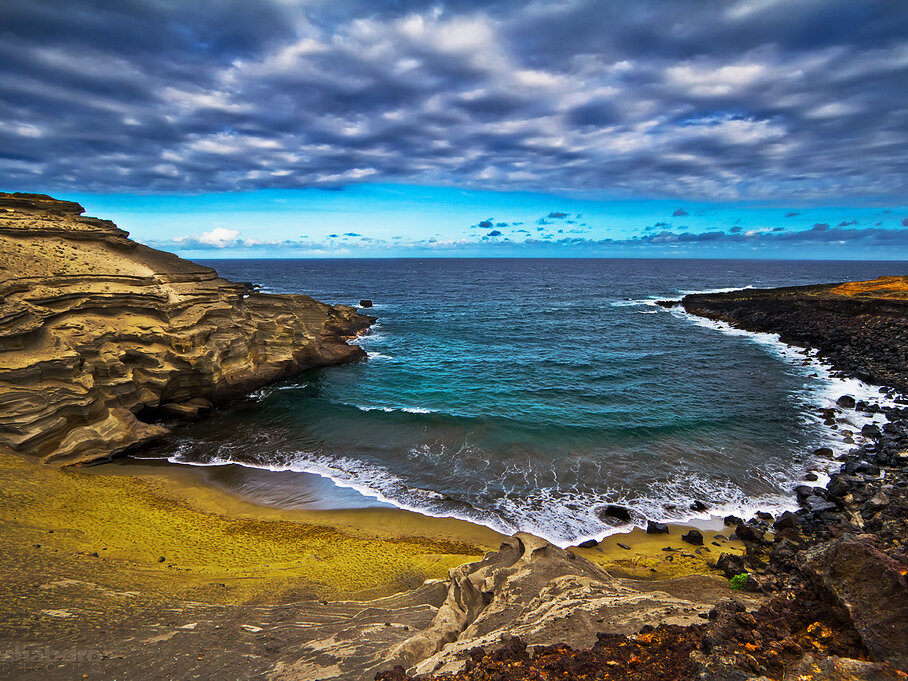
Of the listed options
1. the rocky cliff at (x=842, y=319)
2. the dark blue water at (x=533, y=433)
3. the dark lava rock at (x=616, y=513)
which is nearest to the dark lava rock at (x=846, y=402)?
the dark blue water at (x=533, y=433)

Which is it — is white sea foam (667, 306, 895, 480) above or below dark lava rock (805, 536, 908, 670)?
below

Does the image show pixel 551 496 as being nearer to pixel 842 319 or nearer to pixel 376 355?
pixel 376 355

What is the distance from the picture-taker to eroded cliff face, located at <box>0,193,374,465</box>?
1797 centimetres

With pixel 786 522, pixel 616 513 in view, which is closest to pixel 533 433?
pixel 616 513

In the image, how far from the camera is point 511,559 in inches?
454

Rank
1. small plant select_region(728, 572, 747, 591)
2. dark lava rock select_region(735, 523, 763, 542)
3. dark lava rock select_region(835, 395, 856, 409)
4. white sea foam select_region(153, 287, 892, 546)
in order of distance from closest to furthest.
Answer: small plant select_region(728, 572, 747, 591), dark lava rock select_region(735, 523, 763, 542), white sea foam select_region(153, 287, 892, 546), dark lava rock select_region(835, 395, 856, 409)

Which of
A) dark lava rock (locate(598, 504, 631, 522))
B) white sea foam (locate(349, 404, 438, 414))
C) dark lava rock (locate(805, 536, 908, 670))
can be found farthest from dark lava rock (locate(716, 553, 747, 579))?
white sea foam (locate(349, 404, 438, 414))

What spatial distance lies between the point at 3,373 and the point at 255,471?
1000 cm

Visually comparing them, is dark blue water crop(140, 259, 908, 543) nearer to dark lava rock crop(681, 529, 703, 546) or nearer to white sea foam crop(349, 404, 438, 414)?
white sea foam crop(349, 404, 438, 414)

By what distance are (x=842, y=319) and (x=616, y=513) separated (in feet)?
172

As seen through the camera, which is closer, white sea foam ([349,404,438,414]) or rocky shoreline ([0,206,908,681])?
rocky shoreline ([0,206,908,681])

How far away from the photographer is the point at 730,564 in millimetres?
13453

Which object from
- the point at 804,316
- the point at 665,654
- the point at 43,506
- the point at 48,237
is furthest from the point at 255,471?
the point at 804,316

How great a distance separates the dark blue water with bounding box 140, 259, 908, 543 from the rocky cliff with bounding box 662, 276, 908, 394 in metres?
4.43
